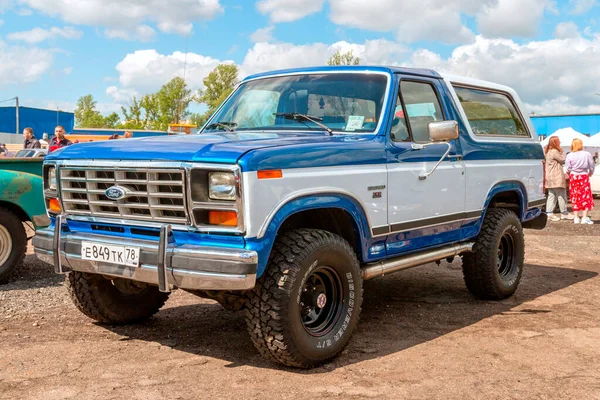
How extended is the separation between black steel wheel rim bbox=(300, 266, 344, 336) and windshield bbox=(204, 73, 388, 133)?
1140 mm

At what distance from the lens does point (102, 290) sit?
199 inches

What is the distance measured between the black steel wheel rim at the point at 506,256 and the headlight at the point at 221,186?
12.3ft

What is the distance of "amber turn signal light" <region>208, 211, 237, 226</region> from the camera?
3820 millimetres

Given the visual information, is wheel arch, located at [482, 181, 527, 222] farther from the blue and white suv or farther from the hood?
the hood

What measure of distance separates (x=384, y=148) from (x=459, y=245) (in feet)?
4.90

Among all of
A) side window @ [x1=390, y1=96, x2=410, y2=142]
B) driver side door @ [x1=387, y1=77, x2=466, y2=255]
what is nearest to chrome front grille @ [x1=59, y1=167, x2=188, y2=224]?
driver side door @ [x1=387, y1=77, x2=466, y2=255]

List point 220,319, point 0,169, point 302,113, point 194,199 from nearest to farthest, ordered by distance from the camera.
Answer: point 194,199, point 302,113, point 220,319, point 0,169

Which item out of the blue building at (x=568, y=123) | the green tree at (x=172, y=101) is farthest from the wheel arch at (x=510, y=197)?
the green tree at (x=172, y=101)

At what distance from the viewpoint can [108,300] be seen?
5094 mm

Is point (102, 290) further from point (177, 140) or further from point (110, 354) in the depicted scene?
point (177, 140)

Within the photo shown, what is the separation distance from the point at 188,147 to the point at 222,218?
1.64ft

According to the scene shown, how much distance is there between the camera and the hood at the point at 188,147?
3.85 metres

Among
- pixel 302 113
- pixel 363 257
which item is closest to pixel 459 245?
pixel 363 257

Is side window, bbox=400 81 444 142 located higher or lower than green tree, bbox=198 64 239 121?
lower
